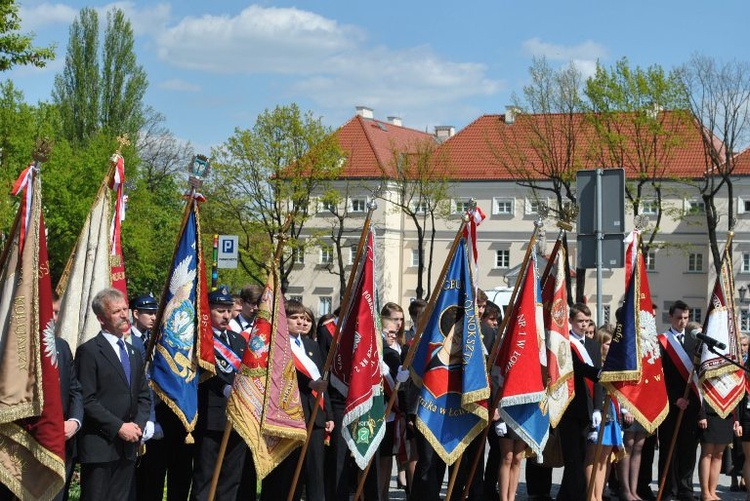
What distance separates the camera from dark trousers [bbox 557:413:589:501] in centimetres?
1152

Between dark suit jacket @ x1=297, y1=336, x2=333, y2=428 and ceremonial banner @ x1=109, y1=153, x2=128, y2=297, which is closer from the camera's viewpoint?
dark suit jacket @ x1=297, y1=336, x2=333, y2=428

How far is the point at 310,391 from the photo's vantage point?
33.4 ft

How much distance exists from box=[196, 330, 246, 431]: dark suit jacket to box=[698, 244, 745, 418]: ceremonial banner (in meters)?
5.07

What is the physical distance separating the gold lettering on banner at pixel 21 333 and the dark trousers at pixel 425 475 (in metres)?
4.20

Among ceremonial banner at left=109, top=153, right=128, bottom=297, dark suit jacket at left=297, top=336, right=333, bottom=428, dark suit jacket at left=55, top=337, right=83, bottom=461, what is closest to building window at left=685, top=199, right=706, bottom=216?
dark suit jacket at left=297, top=336, right=333, bottom=428

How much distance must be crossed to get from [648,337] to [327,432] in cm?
314

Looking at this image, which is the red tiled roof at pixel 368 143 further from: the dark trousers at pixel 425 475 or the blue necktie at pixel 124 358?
the blue necktie at pixel 124 358

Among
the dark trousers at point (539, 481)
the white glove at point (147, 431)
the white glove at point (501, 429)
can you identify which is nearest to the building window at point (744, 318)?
the dark trousers at point (539, 481)

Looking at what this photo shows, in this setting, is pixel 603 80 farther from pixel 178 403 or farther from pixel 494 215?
pixel 178 403

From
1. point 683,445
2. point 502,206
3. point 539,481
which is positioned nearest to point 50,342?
point 539,481

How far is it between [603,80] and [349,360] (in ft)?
124

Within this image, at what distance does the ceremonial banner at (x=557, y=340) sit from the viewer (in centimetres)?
1101

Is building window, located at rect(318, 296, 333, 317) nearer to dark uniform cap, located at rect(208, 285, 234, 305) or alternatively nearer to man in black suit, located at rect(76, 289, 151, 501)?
dark uniform cap, located at rect(208, 285, 234, 305)

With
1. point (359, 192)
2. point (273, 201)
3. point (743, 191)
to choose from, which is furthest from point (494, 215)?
point (273, 201)
